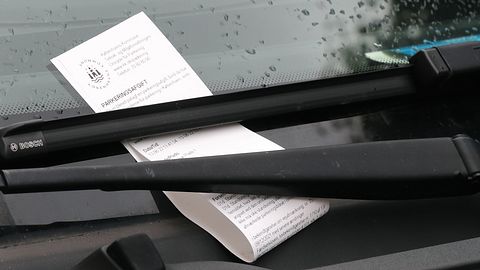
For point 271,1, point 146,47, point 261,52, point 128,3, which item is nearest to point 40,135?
point 146,47

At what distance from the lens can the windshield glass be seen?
1.65 meters

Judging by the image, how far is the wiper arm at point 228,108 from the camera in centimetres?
150

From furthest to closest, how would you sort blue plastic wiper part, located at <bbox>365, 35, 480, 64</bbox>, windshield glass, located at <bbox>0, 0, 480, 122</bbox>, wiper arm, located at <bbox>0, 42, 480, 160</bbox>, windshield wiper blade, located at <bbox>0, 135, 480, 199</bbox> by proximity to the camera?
blue plastic wiper part, located at <bbox>365, 35, 480, 64</bbox>
windshield glass, located at <bbox>0, 0, 480, 122</bbox>
wiper arm, located at <bbox>0, 42, 480, 160</bbox>
windshield wiper blade, located at <bbox>0, 135, 480, 199</bbox>

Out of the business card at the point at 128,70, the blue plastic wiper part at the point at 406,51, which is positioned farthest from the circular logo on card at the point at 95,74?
the blue plastic wiper part at the point at 406,51

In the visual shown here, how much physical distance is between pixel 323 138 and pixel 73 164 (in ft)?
1.71

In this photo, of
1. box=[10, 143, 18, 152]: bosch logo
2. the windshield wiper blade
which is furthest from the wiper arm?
the windshield wiper blade

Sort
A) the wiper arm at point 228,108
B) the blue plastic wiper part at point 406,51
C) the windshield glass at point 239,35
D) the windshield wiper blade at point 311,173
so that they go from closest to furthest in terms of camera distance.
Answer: the windshield wiper blade at point 311,173
the wiper arm at point 228,108
the windshield glass at point 239,35
the blue plastic wiper part at point 406,51

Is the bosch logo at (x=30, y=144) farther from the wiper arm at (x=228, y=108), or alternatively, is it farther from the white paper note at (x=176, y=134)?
the white paper note at (x=176, y=134)

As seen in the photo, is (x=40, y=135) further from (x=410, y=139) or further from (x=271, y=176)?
(x=410, y=139)

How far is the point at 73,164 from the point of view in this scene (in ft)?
4.99

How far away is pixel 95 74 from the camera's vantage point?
1.60 metres

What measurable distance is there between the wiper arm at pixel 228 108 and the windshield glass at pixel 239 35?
7 centimetres

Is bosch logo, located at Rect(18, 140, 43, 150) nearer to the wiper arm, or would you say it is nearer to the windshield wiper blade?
the wiper arm

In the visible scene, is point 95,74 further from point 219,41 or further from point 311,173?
point 311,173
